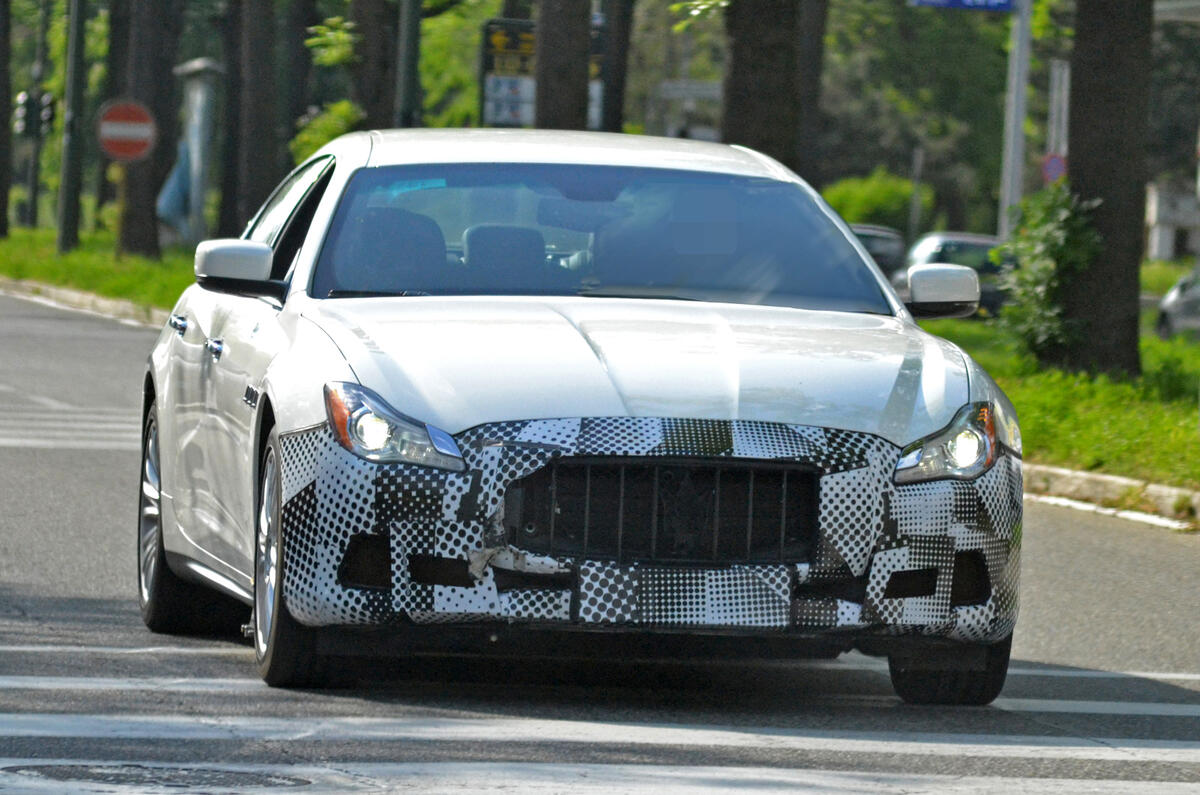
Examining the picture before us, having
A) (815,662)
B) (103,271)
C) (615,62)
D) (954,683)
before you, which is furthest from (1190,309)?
(954,683)

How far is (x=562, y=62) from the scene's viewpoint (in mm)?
22312

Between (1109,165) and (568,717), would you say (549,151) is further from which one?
(1109,165)

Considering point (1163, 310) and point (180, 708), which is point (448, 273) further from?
point (1163, 310)

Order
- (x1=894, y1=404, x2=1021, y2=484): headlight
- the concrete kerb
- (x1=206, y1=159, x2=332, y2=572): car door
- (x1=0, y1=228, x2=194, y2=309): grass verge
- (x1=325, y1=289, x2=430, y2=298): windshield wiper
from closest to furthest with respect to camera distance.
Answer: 1. (x1=894, y1=404, x2=1021, y2=484): headlight
2. (x1=206, y1=159, x2=332, y2=572): car door
3. (x1=325, y1=289, x2=430, y2=298): windshield wiper
4. the concrete kerb
5. (x1=0, y1=228, x2=194, y2=309): grass verge

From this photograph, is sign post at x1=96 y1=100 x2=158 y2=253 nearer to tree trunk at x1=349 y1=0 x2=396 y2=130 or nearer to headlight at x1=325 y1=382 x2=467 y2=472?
tree trunk at x1=349 y1=0 x2=396 y2=130

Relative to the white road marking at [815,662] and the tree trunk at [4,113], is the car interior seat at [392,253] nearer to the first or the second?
the white road marking at [815,662]

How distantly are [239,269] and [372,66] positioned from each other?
2302 centimetres

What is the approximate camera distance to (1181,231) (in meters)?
102

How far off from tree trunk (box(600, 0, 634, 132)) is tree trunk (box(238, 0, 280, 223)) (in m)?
4.78

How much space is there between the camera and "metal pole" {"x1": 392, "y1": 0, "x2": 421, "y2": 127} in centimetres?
2427

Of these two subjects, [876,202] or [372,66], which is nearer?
[372,66]

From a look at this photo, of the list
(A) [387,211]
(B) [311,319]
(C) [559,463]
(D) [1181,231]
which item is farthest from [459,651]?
(D) [1181,231]

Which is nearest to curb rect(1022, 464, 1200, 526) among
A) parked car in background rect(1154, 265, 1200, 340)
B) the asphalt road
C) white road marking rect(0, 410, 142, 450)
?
the asphalt road

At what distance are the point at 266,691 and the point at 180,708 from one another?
321mm
